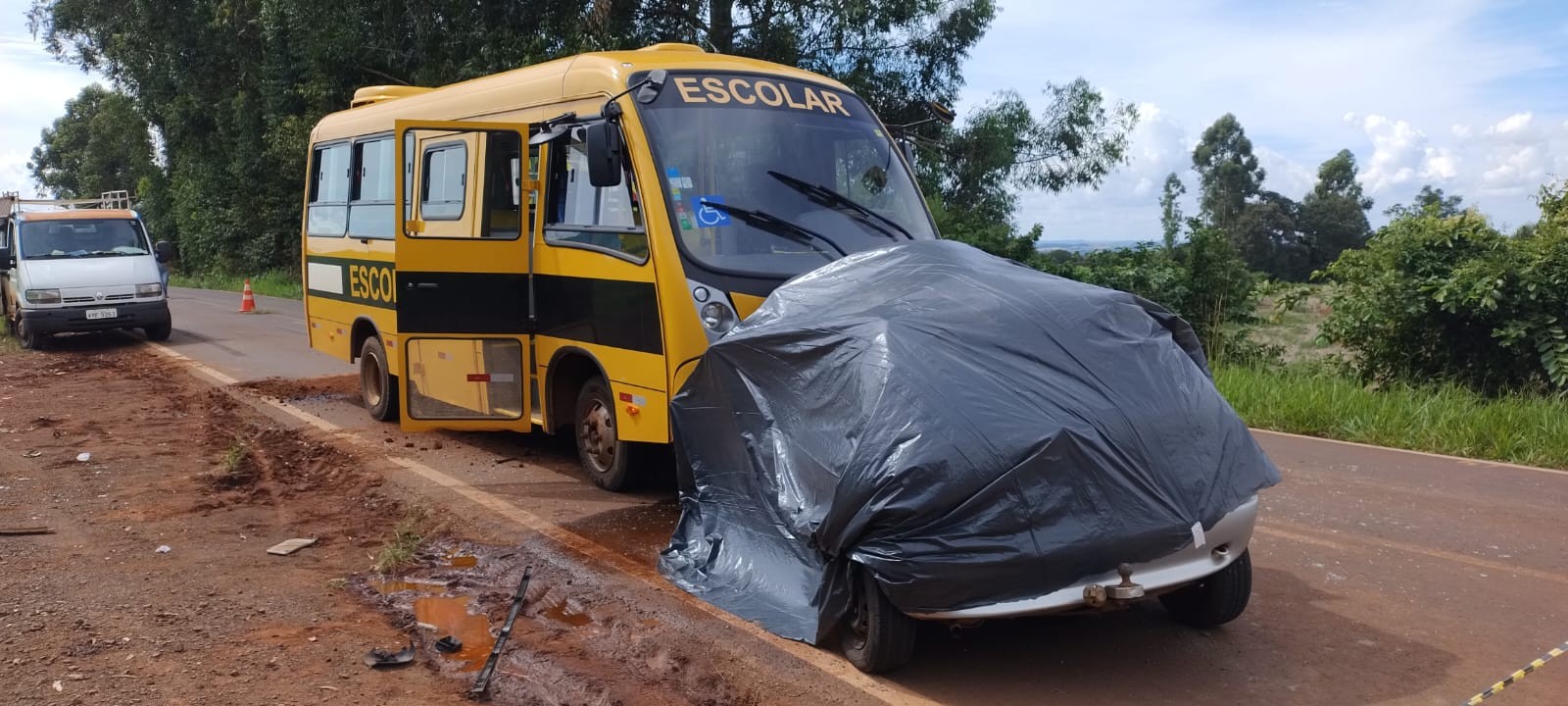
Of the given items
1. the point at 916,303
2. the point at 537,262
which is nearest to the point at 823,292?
the point at 916,303

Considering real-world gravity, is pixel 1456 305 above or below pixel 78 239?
below

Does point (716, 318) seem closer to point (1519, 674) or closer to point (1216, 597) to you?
point (1216, 597)

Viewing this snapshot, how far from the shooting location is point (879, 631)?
4.48 m

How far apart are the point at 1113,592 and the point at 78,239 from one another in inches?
644

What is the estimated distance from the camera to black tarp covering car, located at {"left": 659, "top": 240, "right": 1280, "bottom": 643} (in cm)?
425

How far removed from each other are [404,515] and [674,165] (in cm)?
258

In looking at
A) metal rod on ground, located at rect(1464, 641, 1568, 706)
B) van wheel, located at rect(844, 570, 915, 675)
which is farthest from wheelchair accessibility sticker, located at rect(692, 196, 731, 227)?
metal rod on ground, located at rect(1464, 641, 1568, 706)

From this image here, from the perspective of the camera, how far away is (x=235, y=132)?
3728 cm

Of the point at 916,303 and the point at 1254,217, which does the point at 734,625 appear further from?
the point at 1254,217

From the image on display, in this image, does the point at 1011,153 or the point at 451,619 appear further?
the point at 1011,153

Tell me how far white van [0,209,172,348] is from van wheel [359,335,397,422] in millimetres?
7138

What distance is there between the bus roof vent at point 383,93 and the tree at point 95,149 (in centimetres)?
3814

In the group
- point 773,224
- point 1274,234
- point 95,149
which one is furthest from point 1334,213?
point 95,149

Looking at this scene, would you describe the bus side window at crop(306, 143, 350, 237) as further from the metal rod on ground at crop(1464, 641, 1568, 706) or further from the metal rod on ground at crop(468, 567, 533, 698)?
the metal rod on ground at crop(1464, 641, 1568, 706)
